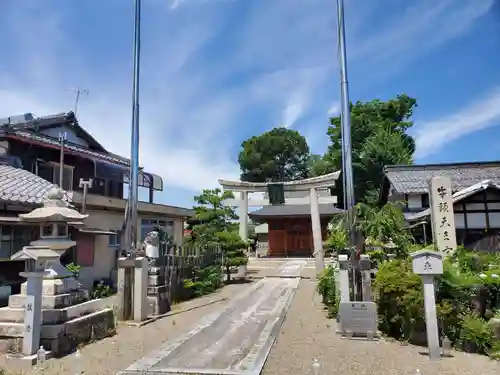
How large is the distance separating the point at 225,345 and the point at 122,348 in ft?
6.71

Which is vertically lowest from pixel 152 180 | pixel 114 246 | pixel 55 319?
pixel 55 319

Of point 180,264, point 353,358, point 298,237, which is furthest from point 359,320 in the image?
point 298,237

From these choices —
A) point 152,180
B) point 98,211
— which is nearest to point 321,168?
point 152,180

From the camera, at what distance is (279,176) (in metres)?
51.6

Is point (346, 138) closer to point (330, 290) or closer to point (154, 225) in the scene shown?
point (330, 290)

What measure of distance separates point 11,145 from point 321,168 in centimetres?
3174

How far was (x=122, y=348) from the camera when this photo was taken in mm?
7391

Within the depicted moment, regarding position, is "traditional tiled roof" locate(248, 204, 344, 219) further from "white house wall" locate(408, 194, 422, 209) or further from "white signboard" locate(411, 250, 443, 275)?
"white signboard" locate(411, 250, 443, 275)

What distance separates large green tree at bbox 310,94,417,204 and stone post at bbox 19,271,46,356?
87.3ft

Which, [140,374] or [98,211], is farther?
[98,211]

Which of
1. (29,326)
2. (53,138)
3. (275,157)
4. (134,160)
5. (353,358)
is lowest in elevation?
(353,358)

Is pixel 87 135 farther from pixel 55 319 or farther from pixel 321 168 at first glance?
pixel 321 168

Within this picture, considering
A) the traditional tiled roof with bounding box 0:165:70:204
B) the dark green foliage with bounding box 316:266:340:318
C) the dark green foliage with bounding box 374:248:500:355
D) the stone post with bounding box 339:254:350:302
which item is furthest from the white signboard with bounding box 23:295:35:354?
the dark green foliage with bounding box 316:266:340:318

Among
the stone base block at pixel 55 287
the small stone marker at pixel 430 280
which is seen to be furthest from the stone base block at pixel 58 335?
the small stone marker at pixel 430 280
